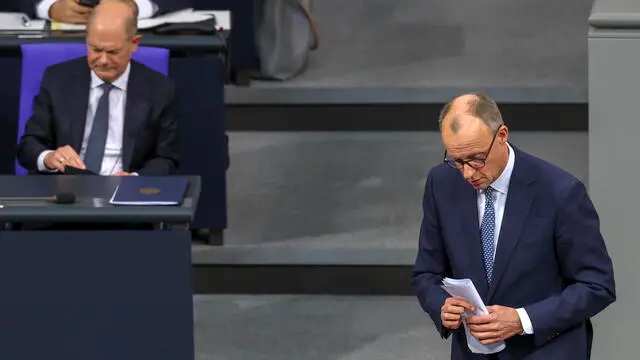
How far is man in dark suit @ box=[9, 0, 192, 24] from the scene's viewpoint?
566cm

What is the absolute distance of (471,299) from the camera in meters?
3.28

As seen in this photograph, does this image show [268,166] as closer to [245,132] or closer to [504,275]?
[245,132]

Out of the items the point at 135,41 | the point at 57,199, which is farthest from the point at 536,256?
the point at 135,41

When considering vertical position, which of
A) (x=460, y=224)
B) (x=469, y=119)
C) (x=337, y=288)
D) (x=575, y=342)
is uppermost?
(x=469, y=119)

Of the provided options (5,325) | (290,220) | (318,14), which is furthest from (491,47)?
(5,325)

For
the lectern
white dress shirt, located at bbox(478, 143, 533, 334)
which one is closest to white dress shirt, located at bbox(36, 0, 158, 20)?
the lectern

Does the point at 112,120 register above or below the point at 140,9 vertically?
below

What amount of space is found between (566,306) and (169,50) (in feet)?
7.98

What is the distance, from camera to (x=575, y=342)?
3.37 m

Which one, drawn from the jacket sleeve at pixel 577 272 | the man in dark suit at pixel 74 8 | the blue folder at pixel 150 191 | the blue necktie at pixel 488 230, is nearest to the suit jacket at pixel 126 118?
the blue folder at pixel 150 191

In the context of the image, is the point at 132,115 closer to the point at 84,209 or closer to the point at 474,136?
the point at 84,209

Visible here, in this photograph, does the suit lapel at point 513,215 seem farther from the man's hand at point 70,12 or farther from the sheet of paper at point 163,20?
the man's hand at point 70,12

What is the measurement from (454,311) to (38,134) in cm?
212

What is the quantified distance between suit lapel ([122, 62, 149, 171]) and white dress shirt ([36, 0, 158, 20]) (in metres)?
0.79
